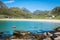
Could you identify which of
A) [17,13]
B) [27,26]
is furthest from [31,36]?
[17,13]

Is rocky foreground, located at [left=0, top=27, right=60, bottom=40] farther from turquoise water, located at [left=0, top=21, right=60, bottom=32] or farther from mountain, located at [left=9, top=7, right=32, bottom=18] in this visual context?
mountain, located at [left=9, top=7, right=32, bottom=18]

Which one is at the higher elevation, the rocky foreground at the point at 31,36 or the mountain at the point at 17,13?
the mountain at the point at 17,13

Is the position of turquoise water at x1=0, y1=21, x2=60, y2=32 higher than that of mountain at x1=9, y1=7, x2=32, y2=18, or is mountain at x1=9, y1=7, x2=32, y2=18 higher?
mountain at x1=9, y1=7, x2=32, y2=18

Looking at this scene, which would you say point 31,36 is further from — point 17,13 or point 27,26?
point 17,13

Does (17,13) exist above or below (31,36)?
above

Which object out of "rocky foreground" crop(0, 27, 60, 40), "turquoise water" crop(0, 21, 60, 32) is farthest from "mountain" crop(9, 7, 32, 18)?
"rocky foreground" crop(0, 27, 60, 40)

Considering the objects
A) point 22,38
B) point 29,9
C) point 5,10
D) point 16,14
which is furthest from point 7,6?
point 22,38

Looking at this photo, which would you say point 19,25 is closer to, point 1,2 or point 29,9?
point 29,9

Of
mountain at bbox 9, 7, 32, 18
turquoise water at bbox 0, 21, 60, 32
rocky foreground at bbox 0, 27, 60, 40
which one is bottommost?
rocky foreground at bbox 0, 27, 60, 40

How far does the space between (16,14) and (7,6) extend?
183mm

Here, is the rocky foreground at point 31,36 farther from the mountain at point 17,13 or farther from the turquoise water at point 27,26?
the mountain at point 17,13

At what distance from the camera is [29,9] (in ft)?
5.28

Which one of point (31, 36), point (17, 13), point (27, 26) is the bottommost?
point (31, 36)

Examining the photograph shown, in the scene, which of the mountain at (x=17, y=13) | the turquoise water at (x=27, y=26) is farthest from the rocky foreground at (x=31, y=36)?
the mountain at (x=17, y=13)
